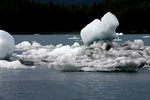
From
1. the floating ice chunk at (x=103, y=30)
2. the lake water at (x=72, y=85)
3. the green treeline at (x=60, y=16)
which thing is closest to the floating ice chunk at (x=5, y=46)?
the lake water at (x=72, y=85)

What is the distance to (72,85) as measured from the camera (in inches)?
807

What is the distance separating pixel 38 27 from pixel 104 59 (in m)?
104

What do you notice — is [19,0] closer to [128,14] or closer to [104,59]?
[128,14]

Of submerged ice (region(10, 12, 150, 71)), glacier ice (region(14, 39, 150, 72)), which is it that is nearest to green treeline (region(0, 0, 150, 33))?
submerged ice (region(10, 12, 150, 71))

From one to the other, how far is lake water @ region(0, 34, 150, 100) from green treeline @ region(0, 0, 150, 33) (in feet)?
310

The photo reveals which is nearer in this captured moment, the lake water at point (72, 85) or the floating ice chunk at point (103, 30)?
the lake water at point (72, 85)

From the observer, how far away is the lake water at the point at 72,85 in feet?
58.7

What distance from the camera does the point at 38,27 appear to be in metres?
129

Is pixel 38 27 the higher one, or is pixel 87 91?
pixel 38 27

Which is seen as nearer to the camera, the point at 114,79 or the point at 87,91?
the point at 87,91

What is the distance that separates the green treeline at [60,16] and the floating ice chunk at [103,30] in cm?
8501

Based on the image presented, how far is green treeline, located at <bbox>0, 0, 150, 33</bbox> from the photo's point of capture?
392 ft

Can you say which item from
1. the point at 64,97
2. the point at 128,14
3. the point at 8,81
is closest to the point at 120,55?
the point at 8,81

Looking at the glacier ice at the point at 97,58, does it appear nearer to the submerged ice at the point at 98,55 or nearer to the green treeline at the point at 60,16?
the submerged ice at the point at 98,55
